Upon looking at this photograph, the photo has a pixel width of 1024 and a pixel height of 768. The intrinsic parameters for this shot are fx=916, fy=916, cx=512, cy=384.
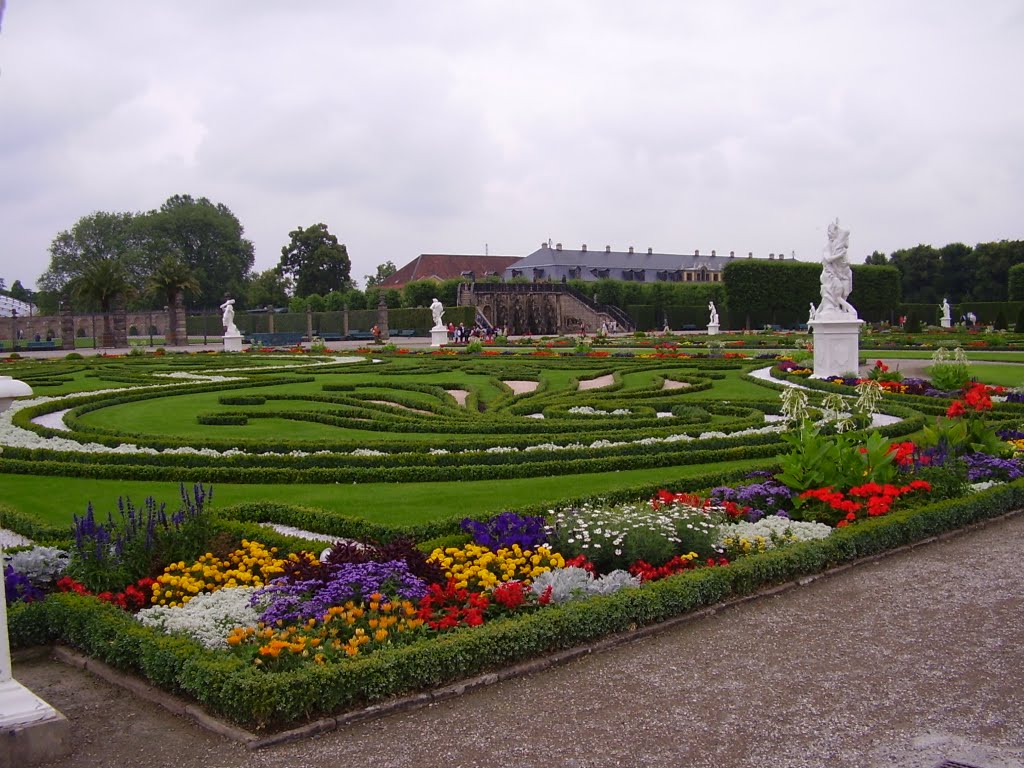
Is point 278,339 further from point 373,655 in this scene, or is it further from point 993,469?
point 373,655

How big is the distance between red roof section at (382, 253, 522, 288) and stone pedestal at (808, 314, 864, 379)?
61.2 meters

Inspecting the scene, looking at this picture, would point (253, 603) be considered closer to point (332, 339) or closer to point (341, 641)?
point (341, 641)

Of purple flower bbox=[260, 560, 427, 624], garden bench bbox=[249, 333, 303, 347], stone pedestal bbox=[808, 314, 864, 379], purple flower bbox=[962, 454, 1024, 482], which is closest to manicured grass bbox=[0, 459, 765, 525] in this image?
purple flower bbox=[260, 560, 427, 624]

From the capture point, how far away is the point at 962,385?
1459 centimetres

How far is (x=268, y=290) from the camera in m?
76.1

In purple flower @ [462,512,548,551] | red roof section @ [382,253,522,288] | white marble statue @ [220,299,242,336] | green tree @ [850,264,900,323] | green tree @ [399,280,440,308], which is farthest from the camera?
red roof section @ [382,253,522,288]

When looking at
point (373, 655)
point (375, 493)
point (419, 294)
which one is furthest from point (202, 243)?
point (373, 655)

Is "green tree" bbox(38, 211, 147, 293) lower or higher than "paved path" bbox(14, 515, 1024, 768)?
higher

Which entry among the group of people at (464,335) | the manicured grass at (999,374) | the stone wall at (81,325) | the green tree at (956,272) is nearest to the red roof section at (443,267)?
the stone wall at (81,325)

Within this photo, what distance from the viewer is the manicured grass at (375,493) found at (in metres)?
7.64

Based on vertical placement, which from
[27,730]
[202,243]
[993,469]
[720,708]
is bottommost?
[720,708]

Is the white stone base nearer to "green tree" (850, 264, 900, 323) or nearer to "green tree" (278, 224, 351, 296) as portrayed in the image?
"green tree" (850, 264, 900, 323)

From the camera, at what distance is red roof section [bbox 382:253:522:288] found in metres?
79.7

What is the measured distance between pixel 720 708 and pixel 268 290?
75.6 m
